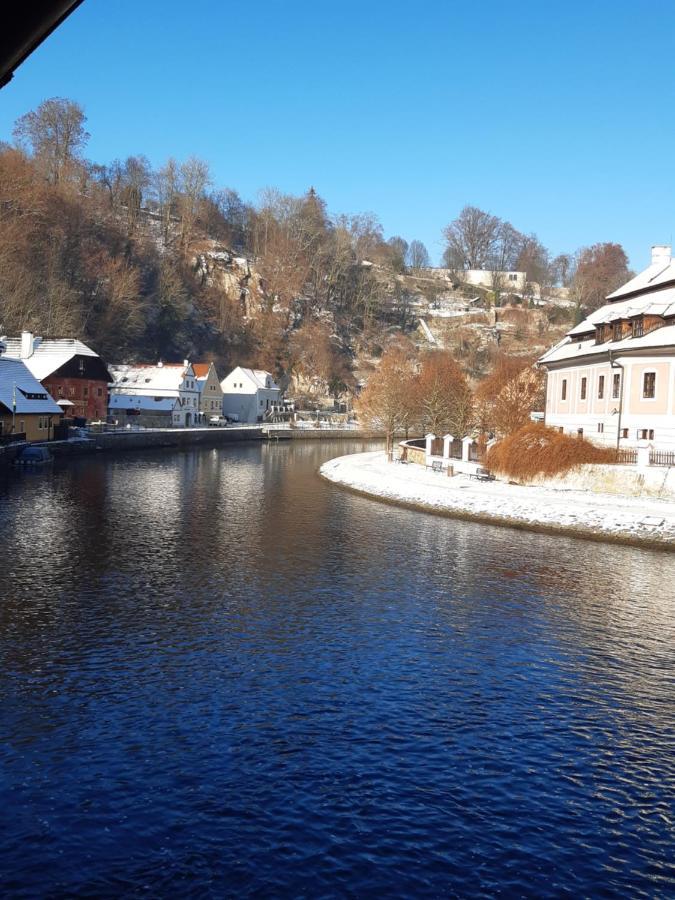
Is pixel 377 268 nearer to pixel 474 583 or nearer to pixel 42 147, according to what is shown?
pixel 42 147

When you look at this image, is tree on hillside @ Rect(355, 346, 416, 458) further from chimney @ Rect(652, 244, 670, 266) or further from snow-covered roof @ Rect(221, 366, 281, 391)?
snow-covered roof @ Rect(221, 366, 281, 391)

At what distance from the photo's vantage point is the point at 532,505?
123ft

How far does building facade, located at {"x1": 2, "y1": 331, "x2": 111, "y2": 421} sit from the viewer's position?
78.2 meters

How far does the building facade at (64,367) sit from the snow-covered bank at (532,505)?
4255 centimetres

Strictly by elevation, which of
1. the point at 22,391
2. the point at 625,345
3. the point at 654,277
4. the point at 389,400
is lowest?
the point at 22,391

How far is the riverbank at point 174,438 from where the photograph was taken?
6500cm

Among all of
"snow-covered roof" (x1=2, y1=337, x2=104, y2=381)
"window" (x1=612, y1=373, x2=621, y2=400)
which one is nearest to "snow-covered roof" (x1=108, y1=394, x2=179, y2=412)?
"snow-covered roof" (x1=2, y1=337, x2=104, y2=381)

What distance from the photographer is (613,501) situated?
36438mm

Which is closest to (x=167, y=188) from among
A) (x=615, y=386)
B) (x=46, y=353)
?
(x=46, y=353)

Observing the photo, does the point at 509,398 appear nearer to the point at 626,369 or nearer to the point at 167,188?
the point at 626,369

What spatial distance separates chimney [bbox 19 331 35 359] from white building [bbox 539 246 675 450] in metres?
56.0

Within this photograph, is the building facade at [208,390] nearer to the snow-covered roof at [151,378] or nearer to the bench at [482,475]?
the snow-covered roof at [151,378]

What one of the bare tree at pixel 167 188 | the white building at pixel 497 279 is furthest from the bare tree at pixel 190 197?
the white building at pixel 497 279

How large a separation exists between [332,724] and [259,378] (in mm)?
113197
